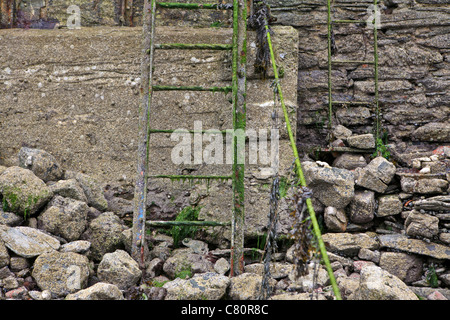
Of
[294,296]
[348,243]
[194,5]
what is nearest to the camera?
[294,296]

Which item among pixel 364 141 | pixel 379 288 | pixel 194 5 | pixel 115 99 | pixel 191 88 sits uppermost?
pixel 194 5

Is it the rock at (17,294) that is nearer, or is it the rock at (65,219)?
the rock at (17,294)

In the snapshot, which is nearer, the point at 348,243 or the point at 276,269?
the point at 276,269

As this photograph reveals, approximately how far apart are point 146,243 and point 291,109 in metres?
1.43

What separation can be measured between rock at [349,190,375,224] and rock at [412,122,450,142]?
104 centimetres

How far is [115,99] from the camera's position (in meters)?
3.18

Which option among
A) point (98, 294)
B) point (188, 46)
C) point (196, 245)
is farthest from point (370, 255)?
point (188, 46)

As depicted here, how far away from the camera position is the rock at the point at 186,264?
2471 millimetres

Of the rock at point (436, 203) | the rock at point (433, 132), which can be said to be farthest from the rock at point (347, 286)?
the rock at point (433, 132)

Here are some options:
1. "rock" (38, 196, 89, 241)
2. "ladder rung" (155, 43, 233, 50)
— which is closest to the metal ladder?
"ladder rung" (155, 43, 233, 50)

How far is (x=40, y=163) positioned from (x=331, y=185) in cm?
205

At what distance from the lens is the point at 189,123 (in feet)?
10.1

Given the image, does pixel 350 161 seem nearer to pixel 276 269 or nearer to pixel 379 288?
pixel 276 269

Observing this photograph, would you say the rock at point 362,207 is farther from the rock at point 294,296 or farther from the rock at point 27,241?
the rock at point 27,241
